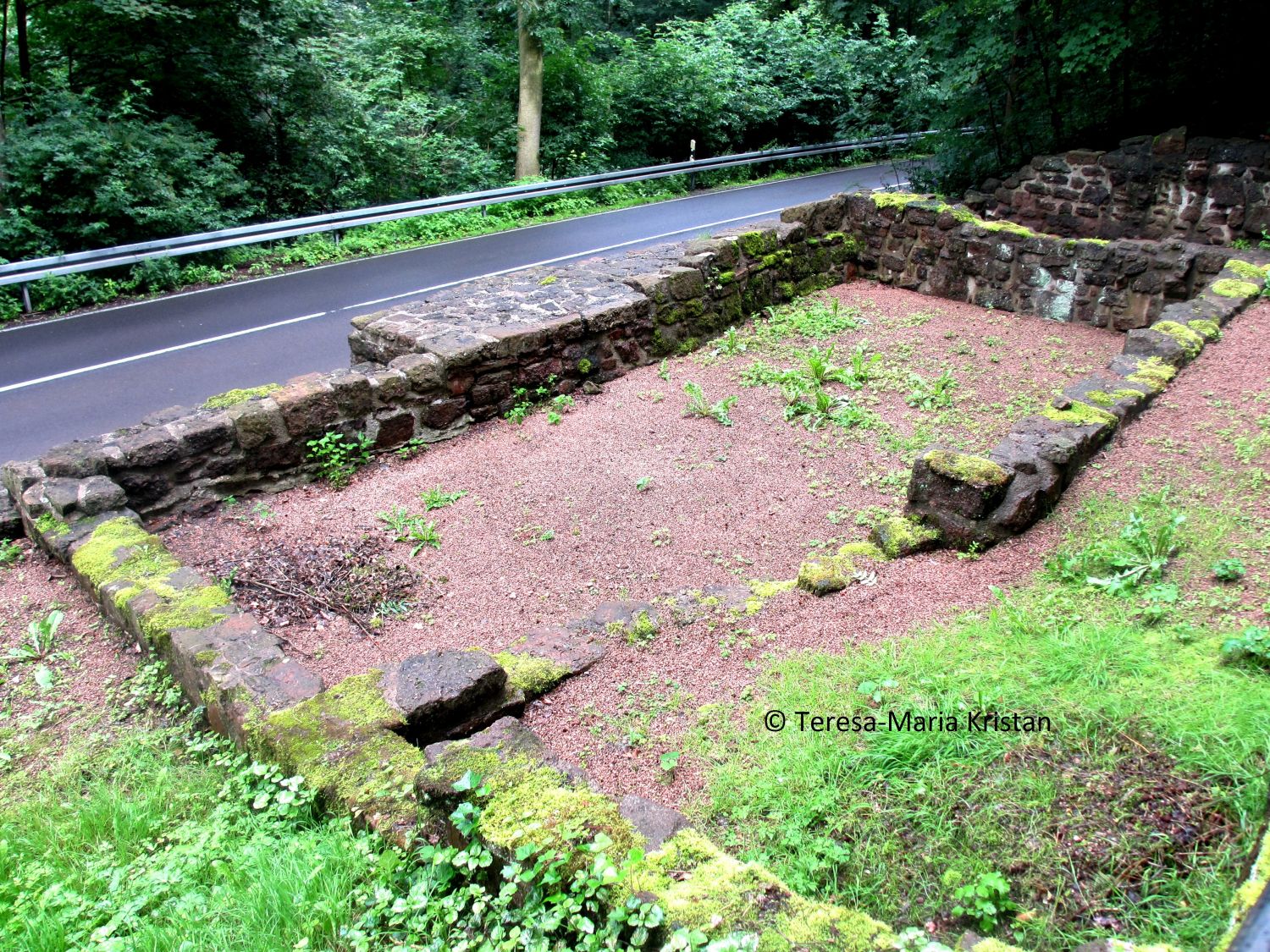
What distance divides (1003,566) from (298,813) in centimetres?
340

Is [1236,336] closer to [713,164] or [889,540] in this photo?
[889,540]

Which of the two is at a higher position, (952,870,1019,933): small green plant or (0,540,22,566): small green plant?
(952,870,1019,933): small green plant

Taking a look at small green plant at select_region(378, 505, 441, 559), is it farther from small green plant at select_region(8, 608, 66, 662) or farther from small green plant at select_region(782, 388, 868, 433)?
small green plant at select_region(782, 388, 868, 433)

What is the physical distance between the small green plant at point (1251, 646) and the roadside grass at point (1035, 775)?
0.19 feet

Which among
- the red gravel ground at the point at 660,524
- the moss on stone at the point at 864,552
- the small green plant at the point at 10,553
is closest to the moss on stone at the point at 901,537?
the moss on stone at the point at 864,552

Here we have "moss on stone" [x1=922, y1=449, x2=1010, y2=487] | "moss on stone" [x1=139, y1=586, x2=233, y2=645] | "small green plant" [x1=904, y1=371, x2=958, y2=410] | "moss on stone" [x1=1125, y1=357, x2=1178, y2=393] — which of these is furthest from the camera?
"small green plant" [x1=904, y1=371, x2=958, y2=410]

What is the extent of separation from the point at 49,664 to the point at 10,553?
1367mm

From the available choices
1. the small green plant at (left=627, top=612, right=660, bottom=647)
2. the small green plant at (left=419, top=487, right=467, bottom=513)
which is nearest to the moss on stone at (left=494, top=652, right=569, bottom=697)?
the small green plant at (left=627, top=612, right=660, bottom=647)

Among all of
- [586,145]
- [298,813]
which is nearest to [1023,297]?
[298,813]

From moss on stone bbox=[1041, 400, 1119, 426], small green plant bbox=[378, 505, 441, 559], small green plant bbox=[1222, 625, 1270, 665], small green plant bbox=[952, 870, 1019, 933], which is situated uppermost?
moss on stone bbox=[1041, 400, 1119, 426]

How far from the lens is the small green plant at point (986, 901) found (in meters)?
2.44

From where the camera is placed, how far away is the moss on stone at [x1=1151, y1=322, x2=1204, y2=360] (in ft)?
22.0

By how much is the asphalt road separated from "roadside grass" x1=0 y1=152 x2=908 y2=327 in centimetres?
45

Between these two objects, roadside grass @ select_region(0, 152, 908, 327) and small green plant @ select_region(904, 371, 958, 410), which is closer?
small green plant @ select_region(904, 371, 958, 410)
